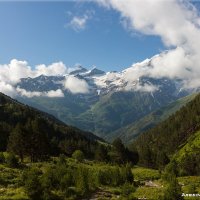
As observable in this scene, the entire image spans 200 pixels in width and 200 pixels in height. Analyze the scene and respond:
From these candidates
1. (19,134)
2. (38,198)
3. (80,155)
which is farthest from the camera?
(80,155)

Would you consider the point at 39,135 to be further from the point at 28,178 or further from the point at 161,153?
the point at 161,153

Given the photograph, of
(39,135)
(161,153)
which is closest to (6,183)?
(39,135)

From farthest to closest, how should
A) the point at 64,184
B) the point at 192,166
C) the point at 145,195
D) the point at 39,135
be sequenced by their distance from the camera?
1. the point at 192,166
2. the point at 39,135
3. the point at 145,195
4. the point at 64,184

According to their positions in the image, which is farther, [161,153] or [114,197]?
[161,153]

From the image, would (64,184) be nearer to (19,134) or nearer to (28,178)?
(28,178)

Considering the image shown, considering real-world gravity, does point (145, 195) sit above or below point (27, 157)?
below

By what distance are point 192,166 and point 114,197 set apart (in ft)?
458

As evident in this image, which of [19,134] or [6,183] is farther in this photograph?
[19,134]

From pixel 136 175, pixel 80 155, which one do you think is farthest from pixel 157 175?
pixel 80 155

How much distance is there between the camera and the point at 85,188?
6338 centimetres

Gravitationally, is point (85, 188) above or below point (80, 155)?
below

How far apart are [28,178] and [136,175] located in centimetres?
6363

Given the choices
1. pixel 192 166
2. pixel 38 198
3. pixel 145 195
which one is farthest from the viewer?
pixel 192 166

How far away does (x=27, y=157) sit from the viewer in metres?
116
